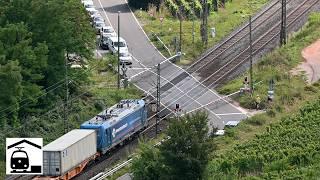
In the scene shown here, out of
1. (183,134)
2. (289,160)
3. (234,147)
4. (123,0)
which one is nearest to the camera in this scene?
(183,134)

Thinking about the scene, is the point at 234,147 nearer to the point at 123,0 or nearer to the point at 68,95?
the point at 68,95

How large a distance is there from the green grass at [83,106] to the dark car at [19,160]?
65.8 feet

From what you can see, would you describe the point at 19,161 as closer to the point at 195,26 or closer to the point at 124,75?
the point at 124,75

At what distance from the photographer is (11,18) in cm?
6178

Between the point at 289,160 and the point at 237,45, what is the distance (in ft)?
89.8

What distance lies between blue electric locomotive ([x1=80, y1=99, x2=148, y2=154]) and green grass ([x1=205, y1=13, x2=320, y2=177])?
17.9ft

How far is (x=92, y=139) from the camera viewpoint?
54.1 metres

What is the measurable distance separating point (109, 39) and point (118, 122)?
Result: 20283 mm

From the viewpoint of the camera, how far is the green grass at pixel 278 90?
58.4 m

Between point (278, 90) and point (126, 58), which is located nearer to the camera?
point (278, 90)

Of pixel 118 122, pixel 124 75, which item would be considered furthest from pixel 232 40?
pixel 118 122

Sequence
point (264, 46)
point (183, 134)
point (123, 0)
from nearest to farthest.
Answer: point (183, 134)
point (264, 46)
point (123, 0)

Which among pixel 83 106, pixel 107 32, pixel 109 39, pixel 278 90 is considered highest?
pixel 107 32

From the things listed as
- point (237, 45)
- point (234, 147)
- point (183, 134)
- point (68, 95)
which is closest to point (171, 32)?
point (237, 45)
